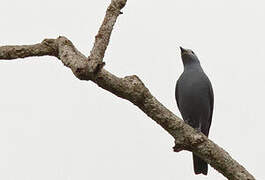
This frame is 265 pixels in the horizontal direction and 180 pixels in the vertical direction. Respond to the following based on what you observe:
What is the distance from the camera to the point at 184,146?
14.1 feet

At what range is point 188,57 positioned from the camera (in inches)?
333

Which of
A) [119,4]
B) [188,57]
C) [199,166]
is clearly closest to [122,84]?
[119,4]

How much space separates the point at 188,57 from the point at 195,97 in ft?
2.91

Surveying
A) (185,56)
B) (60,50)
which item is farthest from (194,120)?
(60,50)

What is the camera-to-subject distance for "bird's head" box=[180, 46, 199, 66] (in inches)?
331

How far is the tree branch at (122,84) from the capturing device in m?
3.90

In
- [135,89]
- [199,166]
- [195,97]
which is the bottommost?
[135,89]

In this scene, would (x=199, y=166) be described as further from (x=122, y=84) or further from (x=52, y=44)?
(x=52, y=44)

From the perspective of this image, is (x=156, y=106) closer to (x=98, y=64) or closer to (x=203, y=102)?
(x=98, y=64)

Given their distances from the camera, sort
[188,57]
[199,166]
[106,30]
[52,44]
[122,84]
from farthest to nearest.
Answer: [188,57], [199,166], [52,44], [106,30], [122,84]

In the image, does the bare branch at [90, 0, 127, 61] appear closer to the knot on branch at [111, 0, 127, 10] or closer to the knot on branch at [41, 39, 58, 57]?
the knot on branch at [111, 0, 127, 10]

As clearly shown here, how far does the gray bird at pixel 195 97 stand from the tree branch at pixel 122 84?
137 inches

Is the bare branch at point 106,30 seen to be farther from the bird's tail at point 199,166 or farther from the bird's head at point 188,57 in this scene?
the bird's head at point 188,57

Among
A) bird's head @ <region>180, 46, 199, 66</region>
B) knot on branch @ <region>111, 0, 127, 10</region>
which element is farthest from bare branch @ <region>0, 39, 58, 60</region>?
bird's head @ <region>180, 46, 199, 66</region>
